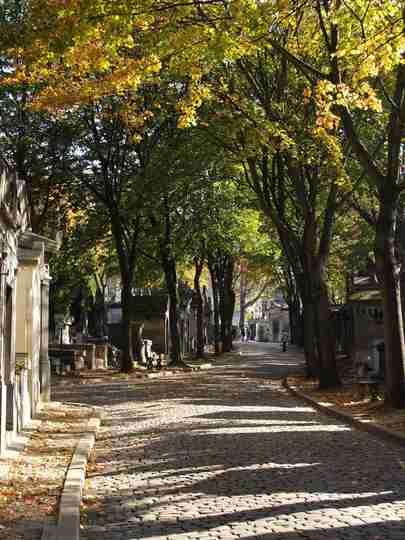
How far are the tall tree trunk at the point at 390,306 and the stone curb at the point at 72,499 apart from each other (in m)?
5.90

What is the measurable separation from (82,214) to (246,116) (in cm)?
1737

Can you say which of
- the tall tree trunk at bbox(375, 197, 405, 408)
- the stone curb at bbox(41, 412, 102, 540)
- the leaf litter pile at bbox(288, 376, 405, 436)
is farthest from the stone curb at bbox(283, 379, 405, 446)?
the stone curb at bbox(41, 412, 102, 540)

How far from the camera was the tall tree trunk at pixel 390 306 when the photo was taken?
14.7m

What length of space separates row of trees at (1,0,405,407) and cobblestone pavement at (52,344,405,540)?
3.59 m

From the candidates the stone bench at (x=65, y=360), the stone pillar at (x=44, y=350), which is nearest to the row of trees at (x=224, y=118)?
the stone bench at (x=65, y=360)

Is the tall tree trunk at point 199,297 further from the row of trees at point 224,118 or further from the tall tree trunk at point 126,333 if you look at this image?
the tall tree trunk at point 126,333

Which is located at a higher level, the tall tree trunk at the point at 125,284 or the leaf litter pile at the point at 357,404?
the tall tree trunk at the point at 125,284

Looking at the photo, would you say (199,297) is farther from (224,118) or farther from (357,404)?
(357,404)

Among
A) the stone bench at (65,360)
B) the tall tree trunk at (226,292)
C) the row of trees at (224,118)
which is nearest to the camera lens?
the row of trees at (224,118)

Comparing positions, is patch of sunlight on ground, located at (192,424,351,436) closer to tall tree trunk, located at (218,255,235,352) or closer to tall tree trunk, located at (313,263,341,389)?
tall tree trunk, located at (313,263,341,389)

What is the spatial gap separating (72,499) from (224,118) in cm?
1234

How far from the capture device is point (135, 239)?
99.3ft

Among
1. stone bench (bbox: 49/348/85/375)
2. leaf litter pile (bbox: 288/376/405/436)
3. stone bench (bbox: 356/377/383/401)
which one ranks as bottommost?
leaf litter pile (bbox: 288/376/405/436)

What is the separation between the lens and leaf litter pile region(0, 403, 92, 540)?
22.4 ft
